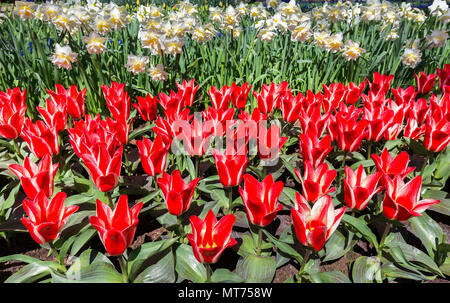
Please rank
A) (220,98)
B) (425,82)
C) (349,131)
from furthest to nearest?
(425,82) < (220,98) < (349,131)

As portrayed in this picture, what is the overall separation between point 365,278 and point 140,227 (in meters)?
1.27

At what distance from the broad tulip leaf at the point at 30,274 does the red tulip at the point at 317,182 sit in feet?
3.79

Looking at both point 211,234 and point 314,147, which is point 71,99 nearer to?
point 211,234

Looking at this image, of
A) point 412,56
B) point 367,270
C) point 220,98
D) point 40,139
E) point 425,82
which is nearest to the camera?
point 367,270

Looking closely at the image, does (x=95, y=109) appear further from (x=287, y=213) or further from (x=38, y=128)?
(x=287, y=213)

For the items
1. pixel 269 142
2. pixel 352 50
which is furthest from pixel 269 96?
pixel 352 50

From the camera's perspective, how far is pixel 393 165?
1511 millimetres

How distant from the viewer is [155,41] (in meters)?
2.52

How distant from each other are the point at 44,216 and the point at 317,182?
1.11m

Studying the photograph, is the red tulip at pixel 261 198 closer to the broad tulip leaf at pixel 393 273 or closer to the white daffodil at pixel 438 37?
the broad tulip leaf at pixel 393 273

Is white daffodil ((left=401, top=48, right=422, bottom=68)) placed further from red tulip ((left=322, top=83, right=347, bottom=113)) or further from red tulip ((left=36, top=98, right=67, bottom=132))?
red tulip ((left=36, top=98, right=67, bottom=132))

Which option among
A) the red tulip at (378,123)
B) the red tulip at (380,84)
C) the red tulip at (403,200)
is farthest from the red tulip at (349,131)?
the red tulip at (380,84)

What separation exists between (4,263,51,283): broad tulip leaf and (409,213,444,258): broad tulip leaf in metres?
1.76

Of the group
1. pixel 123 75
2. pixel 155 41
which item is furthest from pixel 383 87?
pixel 123 75
